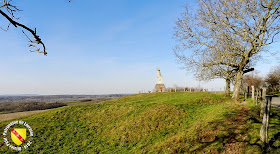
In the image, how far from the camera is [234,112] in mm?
13367

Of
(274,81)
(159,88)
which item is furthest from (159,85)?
(274,81)

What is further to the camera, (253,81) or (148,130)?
(253,81)

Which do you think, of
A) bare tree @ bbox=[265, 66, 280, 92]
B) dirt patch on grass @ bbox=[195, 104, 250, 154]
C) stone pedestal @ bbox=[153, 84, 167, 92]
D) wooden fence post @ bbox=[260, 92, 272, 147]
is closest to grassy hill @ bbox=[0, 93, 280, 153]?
dirt patch on grass @ bbox=[195, 104, 250, 154]

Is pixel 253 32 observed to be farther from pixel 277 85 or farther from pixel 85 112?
pixel 277 85

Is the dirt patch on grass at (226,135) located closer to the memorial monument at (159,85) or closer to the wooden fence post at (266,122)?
the wooden fence post at (266,122)

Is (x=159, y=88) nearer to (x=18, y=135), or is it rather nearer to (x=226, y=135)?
(x=18, y=135)

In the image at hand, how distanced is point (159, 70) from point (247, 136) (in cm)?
4398

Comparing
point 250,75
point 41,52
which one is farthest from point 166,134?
point 250,75

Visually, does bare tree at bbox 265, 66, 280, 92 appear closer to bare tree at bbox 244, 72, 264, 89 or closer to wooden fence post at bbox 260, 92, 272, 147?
bare tree at bbox 244, 72, 264, 89

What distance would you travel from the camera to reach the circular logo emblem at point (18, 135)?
528 inches

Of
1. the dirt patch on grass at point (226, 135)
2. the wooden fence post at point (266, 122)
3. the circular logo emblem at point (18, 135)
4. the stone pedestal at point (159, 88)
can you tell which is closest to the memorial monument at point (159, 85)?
the stone pedestal at point (159, 88)

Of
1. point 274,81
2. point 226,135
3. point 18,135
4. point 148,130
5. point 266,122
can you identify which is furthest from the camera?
point 274,81

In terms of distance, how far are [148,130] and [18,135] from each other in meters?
12.2

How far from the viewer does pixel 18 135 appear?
1511cm
